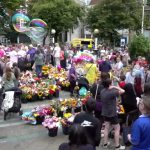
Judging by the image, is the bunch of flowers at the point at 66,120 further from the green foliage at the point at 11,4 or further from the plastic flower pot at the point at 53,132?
the green foliage at the point at 11,4

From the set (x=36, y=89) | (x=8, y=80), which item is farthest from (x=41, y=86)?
(x=8, y=80)

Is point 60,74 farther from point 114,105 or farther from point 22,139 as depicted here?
point 114,105

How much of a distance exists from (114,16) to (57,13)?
24.7 ft

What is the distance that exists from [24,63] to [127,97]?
1332 cm

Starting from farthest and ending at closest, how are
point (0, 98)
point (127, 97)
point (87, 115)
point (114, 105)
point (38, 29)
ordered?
point (38, 29), point (0, 98), point (127, 97), point (114, 105), point (87, 115)

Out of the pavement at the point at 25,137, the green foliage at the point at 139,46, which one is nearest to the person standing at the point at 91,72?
the pavement at the point at 25,137

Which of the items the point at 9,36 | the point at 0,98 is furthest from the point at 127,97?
the point at 9,36

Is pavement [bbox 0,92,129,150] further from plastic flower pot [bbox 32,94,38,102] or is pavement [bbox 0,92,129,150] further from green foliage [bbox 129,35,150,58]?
green foliage [bbox 129,35,150,58]

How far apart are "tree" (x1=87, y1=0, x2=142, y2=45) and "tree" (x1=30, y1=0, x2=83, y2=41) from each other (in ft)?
10.4

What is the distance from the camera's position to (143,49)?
1208 inches

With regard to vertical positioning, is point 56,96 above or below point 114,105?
below

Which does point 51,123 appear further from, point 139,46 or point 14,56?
point 139,46

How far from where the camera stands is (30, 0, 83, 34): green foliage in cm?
5106

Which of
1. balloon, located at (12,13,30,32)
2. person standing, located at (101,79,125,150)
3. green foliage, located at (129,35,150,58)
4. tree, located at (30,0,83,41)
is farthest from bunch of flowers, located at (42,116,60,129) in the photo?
tree, located at (30,0,83,41)
